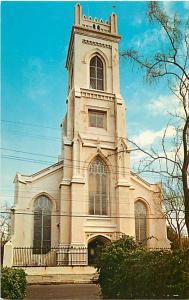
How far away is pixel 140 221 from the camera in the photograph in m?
29.7

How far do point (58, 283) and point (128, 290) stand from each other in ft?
42.6

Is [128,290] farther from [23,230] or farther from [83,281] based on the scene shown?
[23,230]

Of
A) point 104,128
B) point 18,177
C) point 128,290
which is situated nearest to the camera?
point 128,290

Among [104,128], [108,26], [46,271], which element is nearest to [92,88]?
[104,128]

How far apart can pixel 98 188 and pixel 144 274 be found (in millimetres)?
19695

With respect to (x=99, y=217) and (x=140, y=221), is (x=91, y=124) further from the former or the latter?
(x=140, y=221)

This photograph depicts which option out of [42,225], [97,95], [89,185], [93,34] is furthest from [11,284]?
[93,34]

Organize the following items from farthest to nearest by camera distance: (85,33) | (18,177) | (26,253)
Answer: (85,33) → (18,177) → (26,253)

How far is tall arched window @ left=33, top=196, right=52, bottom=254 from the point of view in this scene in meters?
26.5

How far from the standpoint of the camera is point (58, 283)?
21.1m

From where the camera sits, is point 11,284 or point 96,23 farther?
point 96,23

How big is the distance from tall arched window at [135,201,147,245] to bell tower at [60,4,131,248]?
2706 mm

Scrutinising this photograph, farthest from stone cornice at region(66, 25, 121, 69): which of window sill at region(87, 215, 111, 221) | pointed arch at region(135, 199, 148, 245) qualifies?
window sill at region(87, 215, 111, 221)

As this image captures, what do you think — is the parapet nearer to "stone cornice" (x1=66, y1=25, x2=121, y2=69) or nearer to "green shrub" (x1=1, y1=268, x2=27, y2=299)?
"stone cornice" (x1=66, y1=25, x2=121, y2=69)
